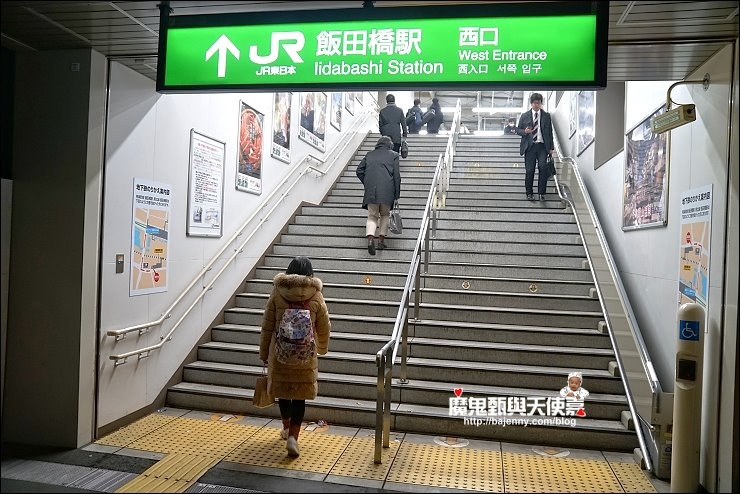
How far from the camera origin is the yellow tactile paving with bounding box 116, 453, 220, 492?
10.7ft

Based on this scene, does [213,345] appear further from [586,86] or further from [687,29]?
[687,29]

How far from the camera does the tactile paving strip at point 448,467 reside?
3463 millimetres

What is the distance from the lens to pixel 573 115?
9047 mm

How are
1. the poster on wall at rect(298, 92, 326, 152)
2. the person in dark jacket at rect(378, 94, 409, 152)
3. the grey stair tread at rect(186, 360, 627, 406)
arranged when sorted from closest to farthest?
1. the grey stair tread at rect(186, 360, 627, 406)
2. the poster on wall at rect(298, 92, 326, 152)
3. the person in dark jacket at rect(378, 94, 409, 152)

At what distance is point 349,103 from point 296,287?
8.09m

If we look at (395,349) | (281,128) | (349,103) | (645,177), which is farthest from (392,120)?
(395,349)

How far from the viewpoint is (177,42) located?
321cm

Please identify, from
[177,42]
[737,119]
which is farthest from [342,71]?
[737,119]

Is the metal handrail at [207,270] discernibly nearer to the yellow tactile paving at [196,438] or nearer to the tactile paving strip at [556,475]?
the yellow tactile paving at [196,438]

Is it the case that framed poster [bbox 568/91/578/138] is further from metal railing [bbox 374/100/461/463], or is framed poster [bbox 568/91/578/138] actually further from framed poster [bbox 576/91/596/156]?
metal railing [bbox 374/100/461/463]

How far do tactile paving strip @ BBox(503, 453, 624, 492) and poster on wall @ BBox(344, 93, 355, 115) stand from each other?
829 centimetres

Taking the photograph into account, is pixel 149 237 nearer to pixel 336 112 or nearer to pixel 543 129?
pixel 543 129

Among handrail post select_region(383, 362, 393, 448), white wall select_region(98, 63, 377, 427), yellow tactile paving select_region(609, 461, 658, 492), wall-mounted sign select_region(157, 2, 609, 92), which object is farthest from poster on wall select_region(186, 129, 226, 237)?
yellow tactile paving select_region(609, 461, 658, 492)

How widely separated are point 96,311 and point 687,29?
4375 mm
